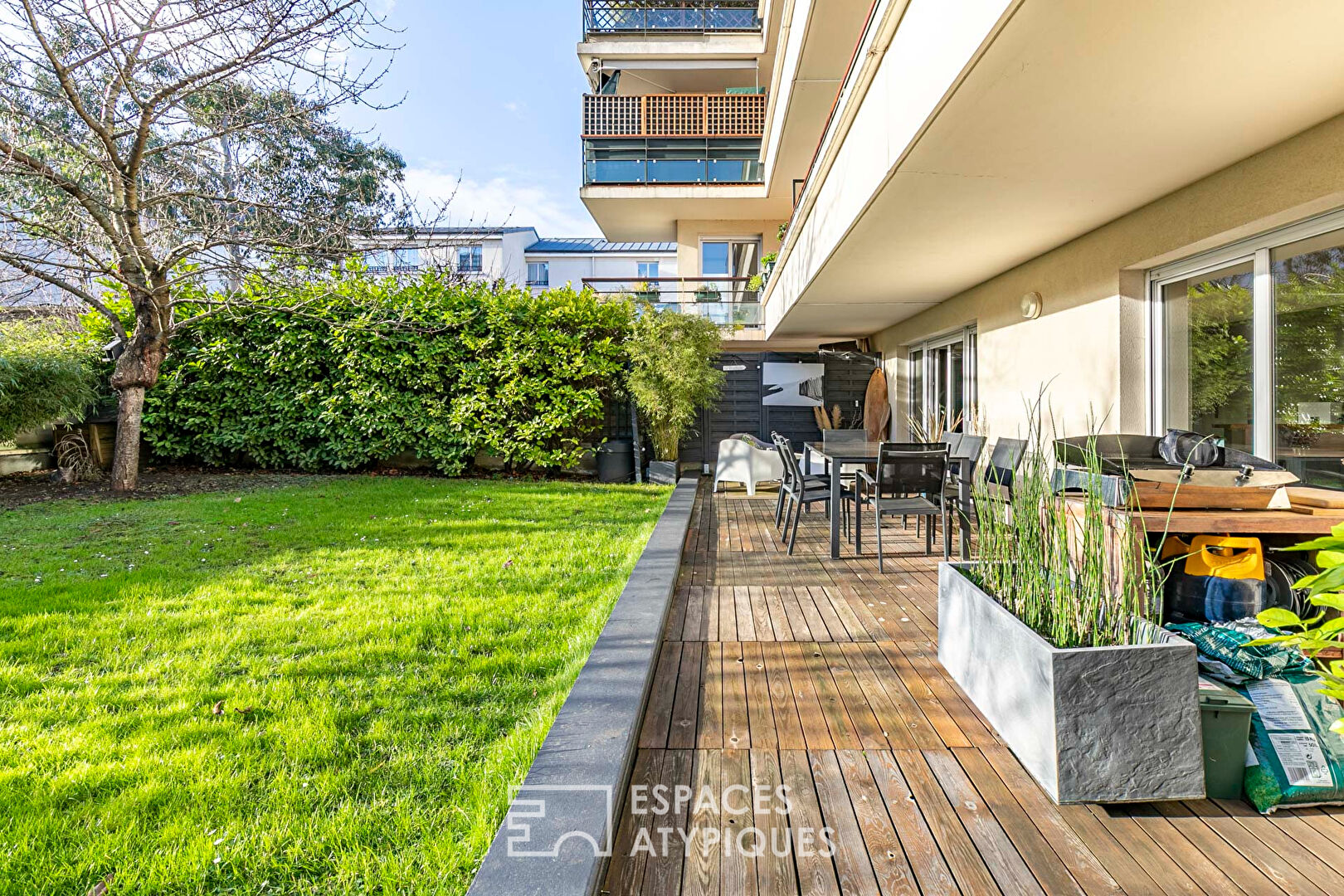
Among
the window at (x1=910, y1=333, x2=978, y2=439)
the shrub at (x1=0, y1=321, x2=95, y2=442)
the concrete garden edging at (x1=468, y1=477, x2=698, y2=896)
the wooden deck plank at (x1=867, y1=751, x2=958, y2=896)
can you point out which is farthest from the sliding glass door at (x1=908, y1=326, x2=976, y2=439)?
the shrub at (x1=0, y1=321, x2=95, y2=442)

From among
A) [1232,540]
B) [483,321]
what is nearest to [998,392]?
[1232,540]

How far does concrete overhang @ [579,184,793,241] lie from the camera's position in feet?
43.1

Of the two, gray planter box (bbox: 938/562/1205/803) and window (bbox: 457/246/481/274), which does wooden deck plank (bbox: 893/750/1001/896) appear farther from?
window (bbox: 457/246/481/274)

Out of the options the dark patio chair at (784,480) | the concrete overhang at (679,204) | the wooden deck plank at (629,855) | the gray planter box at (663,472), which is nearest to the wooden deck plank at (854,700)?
the wooden deck plank at (629,855)

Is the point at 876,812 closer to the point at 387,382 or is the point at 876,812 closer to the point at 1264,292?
the point at 1264,292

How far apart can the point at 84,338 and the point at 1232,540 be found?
36.6ft

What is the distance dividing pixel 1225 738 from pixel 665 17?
1589 centimetres

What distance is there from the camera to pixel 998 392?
20.4 feet

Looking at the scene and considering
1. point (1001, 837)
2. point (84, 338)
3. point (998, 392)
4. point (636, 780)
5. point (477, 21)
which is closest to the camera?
point (1001, 837)

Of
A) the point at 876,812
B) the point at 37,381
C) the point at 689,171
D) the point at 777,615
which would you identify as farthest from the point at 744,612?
the point at 689,171

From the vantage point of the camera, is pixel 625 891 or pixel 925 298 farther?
pixel 925 298

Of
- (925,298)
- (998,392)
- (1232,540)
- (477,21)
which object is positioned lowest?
(1232,540)

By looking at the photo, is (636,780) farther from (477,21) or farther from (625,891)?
(477,21)

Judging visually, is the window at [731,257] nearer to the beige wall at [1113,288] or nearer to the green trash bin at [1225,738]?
the beige wall at [1113,288]
